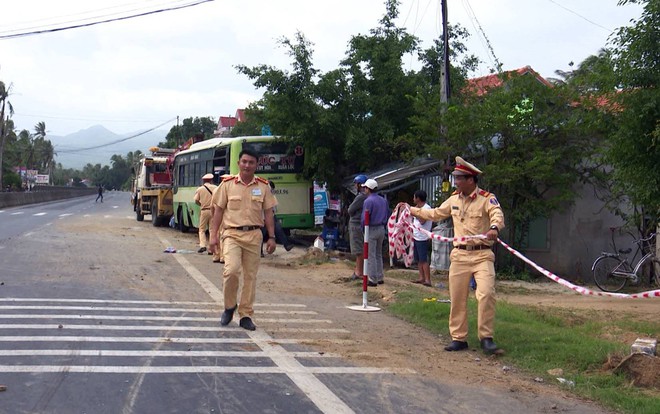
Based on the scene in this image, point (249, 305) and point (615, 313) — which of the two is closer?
point (249, 305)

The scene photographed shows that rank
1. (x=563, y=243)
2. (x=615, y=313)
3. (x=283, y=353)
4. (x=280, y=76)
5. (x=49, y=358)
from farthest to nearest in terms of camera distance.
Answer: (x=280, y=76) < (x=563, y=243) < (x=615, y=313) < (x=283, y=353) < (x=49, y=358)

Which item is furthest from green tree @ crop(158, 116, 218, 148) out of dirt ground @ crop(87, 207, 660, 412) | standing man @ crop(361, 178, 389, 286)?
standing man @ crop(361, 178, 389, 286)

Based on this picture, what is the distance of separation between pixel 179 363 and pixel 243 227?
6.58ft

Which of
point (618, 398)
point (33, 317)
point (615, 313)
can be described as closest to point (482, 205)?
point (618, 398)

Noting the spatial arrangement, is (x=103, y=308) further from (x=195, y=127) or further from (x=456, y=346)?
(x=195, y=127)

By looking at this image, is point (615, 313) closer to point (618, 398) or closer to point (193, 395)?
point (618, 398)

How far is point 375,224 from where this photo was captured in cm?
1105

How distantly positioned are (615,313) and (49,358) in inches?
302

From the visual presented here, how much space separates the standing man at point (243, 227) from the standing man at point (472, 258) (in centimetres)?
213

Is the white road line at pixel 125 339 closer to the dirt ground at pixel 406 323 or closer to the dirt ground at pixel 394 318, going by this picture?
the dirt ground at pixel 394 318

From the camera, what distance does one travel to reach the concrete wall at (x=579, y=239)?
15.0 meters

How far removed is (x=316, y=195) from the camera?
65.2 feet

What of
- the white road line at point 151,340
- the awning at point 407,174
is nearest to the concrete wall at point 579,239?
the awning at point 407,174

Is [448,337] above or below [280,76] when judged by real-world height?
below
